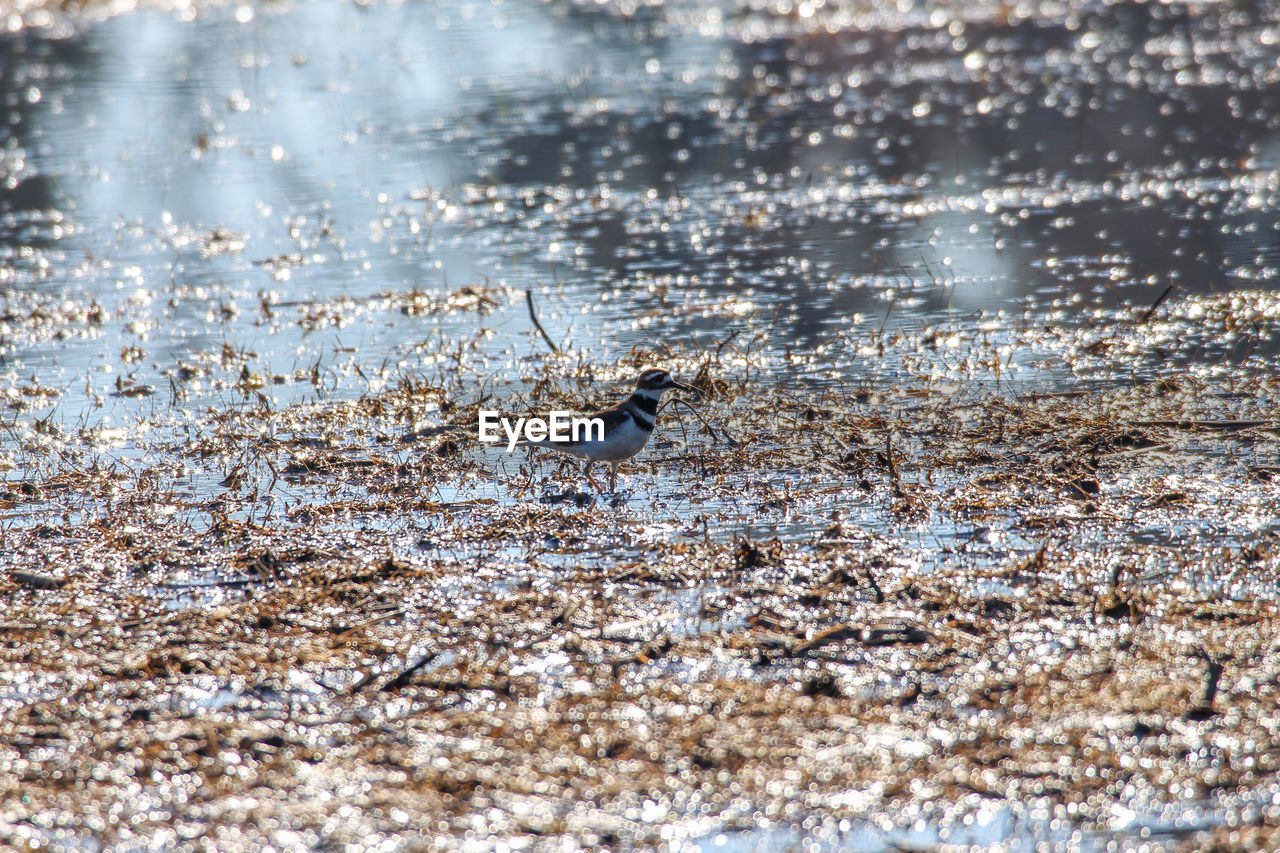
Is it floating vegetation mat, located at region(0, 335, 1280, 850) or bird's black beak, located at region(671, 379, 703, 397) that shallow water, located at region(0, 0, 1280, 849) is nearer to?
floating vegetation mat, located at region(0, 335, 1280, 850)

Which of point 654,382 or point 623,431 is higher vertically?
point 654,382

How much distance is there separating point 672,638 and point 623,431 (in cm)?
239

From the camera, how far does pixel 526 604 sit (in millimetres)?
6453

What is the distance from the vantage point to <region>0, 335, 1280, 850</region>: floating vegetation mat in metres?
4.75

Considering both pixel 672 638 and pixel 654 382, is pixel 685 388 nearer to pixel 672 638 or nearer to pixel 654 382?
pixel 654 382

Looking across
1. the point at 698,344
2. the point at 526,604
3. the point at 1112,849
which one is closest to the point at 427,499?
the point at 526,604

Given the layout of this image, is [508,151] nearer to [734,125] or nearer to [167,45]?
[734,125]

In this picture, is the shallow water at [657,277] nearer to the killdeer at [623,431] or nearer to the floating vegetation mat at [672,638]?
the floating vegetation mat at [672,638]
